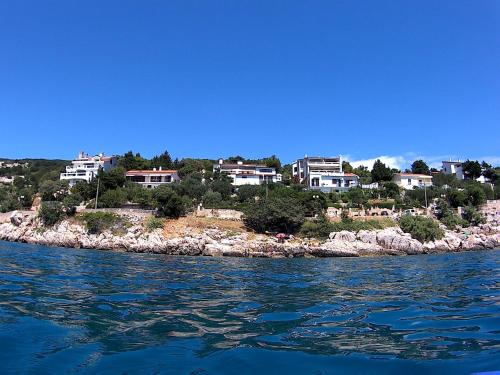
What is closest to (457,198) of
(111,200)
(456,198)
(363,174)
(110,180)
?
(456,198)

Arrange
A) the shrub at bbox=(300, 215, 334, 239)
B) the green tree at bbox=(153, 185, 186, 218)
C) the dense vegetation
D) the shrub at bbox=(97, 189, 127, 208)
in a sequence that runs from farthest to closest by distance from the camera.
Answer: the shrub at bbox=(97, 189, 127, 208) < the green tree at bbox=(153, 185, 186, 218) < the dense vegetation < the shrub at bbox=(300, 215, 334, 239)

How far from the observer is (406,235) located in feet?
169

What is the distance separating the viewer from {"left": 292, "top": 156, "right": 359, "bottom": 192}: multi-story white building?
287ft

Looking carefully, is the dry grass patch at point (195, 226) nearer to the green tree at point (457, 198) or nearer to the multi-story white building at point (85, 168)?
the green tree at point (457, 198)

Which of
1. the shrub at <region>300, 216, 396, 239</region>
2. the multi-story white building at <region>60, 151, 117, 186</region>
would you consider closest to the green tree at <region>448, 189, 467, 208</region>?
the shrub at <region>300, 216, 396, 239</region>

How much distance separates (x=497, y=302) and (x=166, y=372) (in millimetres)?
9187

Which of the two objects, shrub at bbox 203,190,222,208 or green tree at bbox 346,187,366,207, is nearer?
shrub at bbox 203,190,222,208

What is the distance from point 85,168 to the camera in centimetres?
9869

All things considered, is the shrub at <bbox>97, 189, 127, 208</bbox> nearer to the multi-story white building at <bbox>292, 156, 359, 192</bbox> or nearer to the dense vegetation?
the dense vegetation

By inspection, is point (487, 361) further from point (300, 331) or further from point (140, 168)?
point (140, 168)

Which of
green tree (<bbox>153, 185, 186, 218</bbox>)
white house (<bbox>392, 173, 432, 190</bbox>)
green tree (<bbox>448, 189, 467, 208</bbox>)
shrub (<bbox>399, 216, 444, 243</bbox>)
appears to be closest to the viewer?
shrub (<bbox>399, 216, 444, 243</bbox>)

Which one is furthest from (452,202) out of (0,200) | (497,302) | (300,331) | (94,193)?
(0,200)

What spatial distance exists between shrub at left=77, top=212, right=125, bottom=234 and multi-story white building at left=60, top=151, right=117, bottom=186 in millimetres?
40386

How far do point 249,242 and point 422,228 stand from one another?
21795mm
